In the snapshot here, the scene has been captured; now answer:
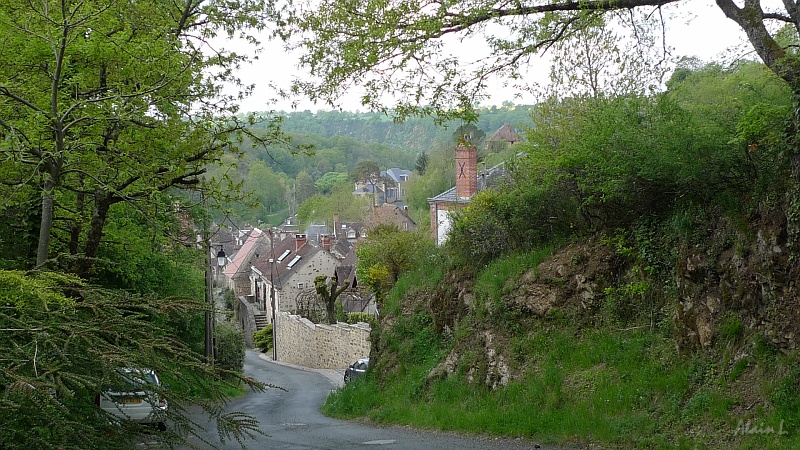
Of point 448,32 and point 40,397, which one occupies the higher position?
point 448,32

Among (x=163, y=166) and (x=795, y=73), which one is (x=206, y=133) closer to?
(x=163, y=166)

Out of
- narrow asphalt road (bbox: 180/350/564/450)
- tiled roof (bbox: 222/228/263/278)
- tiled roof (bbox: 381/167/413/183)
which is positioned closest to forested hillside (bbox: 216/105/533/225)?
tiled roof (bbox: 222/228/263/278)

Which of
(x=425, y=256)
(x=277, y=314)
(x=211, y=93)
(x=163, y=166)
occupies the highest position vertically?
(x=211, y=93)

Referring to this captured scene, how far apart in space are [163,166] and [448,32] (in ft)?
15.8

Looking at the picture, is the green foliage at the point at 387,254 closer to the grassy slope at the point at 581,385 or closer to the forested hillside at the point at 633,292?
the grassy slope at the point at 581,385

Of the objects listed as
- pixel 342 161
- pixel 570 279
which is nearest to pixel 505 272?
pixel 570 279

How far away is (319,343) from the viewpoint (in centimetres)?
4191

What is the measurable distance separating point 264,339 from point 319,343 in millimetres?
18887

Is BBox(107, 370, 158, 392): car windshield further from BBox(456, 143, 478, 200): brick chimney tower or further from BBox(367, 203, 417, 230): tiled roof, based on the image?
BBox(367, 203, 417, 230): tiled roof

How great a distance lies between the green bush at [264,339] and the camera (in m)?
59.2

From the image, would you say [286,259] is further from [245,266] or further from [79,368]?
[79,368]

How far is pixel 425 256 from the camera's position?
21.9m

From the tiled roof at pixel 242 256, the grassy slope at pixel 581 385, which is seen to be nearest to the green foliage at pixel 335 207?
the tiled roof at pixel 242 256

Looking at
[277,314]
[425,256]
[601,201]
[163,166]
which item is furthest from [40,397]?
[277,314]
